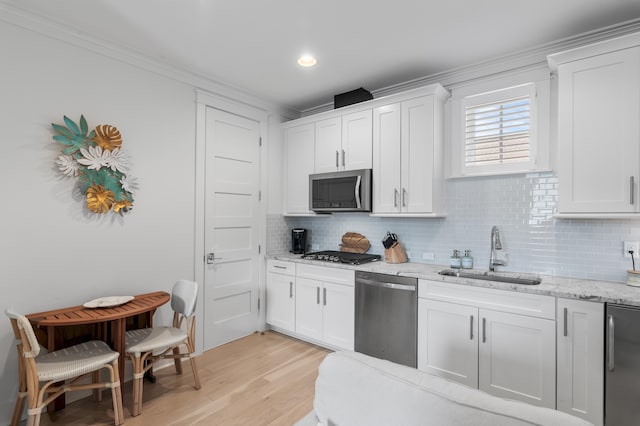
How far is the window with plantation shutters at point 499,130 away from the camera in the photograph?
271 cm

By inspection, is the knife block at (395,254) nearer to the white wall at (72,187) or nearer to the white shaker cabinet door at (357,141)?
the white shaker cabinet door at (357,141)

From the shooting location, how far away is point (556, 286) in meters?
2.26

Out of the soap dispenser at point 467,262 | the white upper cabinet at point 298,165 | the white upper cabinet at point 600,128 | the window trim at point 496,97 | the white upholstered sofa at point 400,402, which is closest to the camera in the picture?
the white upholstered sofa at point 400,402

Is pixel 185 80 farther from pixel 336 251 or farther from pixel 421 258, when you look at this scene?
pixel 421 258

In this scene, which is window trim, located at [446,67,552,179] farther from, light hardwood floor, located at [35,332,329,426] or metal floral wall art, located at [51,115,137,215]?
metal floral wall art, located at [51,115,137,215]

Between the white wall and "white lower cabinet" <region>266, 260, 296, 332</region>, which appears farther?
"white lower cabinet" <region>266, 260, 296, 332</region>

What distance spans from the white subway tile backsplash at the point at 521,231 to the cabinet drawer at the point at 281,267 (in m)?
1.05

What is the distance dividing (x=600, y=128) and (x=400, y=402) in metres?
2.33

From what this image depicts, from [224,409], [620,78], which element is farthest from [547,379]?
[224,409]

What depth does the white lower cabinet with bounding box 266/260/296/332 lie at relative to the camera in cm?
365

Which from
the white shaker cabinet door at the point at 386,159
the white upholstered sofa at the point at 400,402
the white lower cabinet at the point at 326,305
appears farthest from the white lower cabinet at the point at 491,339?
the white upholstered sofa at the point at 400,402

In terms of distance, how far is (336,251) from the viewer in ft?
13.0

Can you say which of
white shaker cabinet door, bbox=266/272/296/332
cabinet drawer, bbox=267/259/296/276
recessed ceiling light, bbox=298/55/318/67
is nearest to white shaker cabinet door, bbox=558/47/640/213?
recessed ceiling light, bbox=298/55/318/67

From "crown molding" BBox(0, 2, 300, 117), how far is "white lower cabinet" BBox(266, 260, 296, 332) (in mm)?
1866
